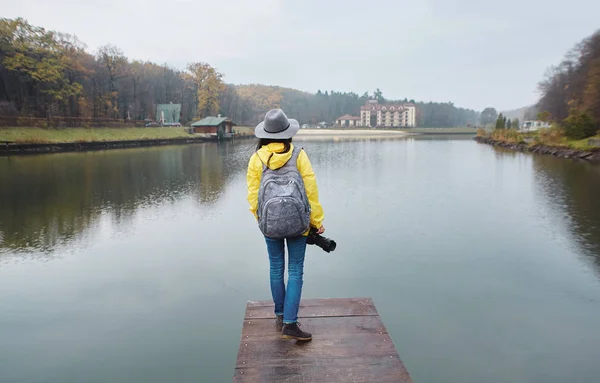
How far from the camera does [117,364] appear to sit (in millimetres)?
3559

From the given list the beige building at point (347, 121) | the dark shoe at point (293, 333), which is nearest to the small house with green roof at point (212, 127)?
the dark shoe at point (293, 333)

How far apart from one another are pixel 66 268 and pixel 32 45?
3787 centimetres

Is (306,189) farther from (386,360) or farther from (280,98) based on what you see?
(280,98)

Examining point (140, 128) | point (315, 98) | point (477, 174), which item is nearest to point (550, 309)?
point (477, 174)

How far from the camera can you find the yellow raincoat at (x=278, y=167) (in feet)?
9.18

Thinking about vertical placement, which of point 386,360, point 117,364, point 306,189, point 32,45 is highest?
point 32,45

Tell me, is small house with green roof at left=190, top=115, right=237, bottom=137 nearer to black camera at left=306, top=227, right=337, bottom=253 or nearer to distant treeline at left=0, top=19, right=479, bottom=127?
distant treeline at left=0, top=19, right=479, bottom=127

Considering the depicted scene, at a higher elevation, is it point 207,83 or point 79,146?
point 207,83

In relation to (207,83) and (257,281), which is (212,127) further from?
(257,281)

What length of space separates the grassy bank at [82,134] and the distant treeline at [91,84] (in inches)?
145

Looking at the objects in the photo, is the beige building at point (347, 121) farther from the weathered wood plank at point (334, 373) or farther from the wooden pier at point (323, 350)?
the weathered wood plank at point (334, 373)

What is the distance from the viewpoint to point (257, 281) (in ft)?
17.6

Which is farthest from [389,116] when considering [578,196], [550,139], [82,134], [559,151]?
[578,196]

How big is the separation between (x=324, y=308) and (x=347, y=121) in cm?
12041
